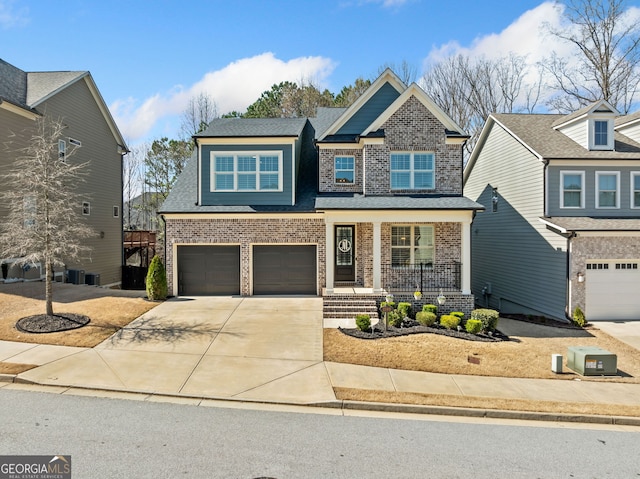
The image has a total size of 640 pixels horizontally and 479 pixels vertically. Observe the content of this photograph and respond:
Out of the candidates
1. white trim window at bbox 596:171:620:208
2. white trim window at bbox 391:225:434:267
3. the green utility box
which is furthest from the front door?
white trim window at bbox 596:171:620:208

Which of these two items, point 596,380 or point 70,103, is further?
point 70,103

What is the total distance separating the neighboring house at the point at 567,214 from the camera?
49.5ft

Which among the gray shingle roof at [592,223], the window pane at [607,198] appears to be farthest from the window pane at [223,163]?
the window pane at [607,198]

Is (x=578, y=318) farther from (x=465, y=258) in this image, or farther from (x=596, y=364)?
(x=596, y=364)

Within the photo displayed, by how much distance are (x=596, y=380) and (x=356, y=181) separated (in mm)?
10570

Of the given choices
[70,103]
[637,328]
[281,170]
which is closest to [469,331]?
[637,328]

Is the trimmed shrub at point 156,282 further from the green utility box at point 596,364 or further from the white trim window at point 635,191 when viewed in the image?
the white trim window at point 635,191

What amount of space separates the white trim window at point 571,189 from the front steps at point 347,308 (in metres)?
9.39

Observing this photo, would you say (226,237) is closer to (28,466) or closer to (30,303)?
(30,303)

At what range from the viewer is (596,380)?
937cm

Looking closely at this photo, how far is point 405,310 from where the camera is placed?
13.1 metres

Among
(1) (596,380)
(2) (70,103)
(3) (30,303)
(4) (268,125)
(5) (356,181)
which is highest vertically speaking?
(2) (70,103)

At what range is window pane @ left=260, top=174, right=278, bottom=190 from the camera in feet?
54.2

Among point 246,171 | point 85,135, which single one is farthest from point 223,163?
point 85,135
